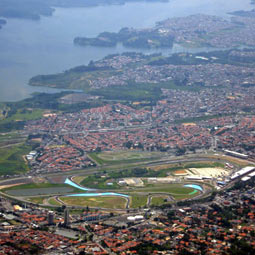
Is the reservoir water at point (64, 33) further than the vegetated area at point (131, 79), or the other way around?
the reservoir water at point (64, 33)

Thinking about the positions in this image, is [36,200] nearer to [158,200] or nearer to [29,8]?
[158,200]

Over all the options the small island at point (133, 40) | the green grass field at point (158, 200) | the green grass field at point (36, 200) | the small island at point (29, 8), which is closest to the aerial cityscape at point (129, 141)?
the green grass field at point (36, 200)

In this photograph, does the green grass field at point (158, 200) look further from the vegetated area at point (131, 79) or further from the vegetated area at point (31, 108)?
the vegetated area at point (131, 79)

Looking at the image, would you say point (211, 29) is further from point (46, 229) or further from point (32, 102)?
point (46, 229)

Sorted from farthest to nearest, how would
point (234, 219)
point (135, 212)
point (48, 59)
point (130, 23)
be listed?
point (130, 23), point (48, 59), point (135, 212), point (234, 219)

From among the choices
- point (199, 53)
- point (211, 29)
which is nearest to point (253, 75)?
point (199, 53)
